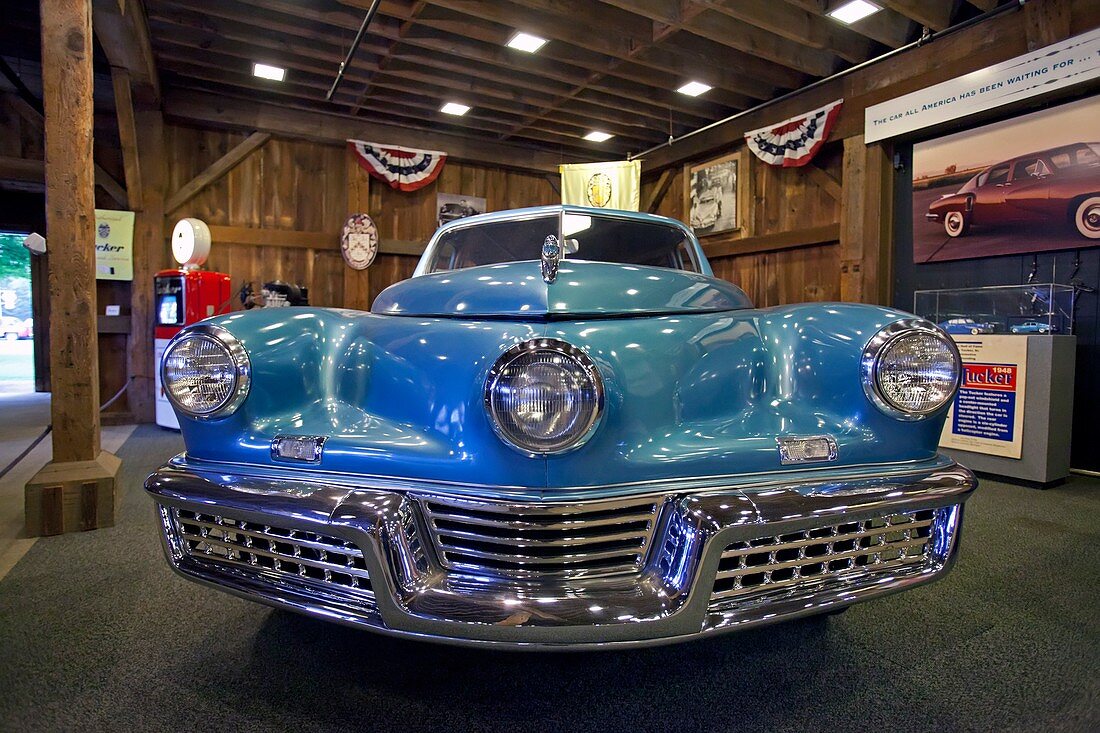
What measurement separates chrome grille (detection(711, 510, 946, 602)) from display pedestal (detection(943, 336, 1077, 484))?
9.06 feet

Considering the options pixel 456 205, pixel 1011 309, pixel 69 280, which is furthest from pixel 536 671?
pixel 456 205

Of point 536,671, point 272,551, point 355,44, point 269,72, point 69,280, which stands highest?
point 269,72

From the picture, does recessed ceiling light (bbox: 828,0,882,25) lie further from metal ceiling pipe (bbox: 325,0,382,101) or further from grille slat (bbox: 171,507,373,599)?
grille slat (bbox: 171,507,373,599)

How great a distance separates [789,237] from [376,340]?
17.0ft

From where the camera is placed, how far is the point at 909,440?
4.16 ft

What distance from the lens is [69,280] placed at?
2387mm

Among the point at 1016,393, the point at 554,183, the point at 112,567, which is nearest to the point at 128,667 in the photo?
the point at 112,567

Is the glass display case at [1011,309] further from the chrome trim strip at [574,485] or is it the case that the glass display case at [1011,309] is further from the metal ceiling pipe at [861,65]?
the chrome trim strip at [574,485]

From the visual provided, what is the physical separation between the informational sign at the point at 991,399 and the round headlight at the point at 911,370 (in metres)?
2.43

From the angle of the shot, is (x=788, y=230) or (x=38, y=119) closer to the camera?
(x=38, y=119)

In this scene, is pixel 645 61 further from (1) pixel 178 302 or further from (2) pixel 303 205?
(1) pixel 178 302

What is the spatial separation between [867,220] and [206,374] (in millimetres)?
5043

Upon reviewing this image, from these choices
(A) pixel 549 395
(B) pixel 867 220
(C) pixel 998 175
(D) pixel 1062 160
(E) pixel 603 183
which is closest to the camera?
(A) pixel 549 395

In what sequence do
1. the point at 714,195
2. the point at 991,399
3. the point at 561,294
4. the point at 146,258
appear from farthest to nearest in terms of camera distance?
the point at 714,195 → the point at 146,258 → the point at 991,399 → the point at 561,294
